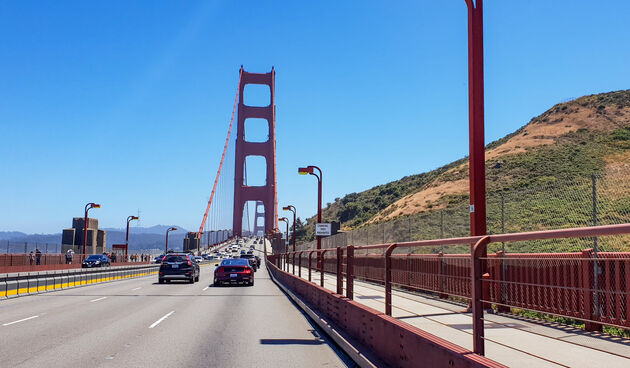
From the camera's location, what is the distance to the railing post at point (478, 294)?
4.64 m

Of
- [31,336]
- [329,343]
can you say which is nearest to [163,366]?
[329,343]

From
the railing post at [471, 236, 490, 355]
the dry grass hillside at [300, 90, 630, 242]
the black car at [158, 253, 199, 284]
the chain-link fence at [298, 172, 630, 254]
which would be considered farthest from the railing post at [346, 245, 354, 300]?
the dry grass hillside at [300, 90, 630, 242]

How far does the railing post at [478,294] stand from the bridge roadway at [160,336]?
11.7 feet

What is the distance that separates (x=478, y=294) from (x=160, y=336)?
760 cm

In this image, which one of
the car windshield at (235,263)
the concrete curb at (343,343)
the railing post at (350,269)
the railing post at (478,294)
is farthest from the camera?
the car windshield at (235,263)

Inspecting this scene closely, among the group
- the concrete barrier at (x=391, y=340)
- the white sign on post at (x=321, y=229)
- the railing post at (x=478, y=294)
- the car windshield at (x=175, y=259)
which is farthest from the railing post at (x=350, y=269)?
the white sign on post at (x=321, y=229)

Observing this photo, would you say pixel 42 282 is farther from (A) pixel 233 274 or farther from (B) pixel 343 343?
(B) pixel 343 343

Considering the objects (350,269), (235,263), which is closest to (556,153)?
Answer: (235,263)

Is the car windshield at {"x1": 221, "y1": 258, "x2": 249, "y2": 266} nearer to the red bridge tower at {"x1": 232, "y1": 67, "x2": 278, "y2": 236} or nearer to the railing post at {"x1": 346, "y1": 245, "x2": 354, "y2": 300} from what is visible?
the railing post at {"x1": 346, "y1": 245, "x2": 354, "y2": 300}

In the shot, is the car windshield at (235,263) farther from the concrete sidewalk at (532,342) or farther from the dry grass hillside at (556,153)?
the dry grass hillside at (556,153)

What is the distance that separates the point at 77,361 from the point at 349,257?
179 inches

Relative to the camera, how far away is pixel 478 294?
464cm

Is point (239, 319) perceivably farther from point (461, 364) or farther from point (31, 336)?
point (461, 364)

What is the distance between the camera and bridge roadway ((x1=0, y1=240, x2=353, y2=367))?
26.8ft
